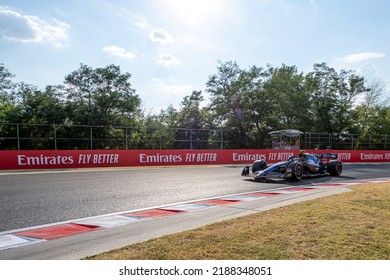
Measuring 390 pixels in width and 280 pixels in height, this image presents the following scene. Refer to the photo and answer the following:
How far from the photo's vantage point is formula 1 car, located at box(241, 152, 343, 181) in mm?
12422

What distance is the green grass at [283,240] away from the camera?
3.84m

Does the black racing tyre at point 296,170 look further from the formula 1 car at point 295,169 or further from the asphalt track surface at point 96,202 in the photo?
the asphalt track surface at point 96,202

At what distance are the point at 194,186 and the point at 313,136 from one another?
84.1 ft

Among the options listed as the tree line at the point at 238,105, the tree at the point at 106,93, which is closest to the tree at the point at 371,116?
the tree line at the point at 238,105

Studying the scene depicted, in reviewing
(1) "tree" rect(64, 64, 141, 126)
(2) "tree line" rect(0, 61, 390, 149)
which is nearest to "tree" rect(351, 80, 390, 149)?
(2) "tree line" rect(0, 61, 390, 149)

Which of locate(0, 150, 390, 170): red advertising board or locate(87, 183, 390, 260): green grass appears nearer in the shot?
locate(87, 183, 390, 260): green grass

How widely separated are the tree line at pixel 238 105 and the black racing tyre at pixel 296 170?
15.8m

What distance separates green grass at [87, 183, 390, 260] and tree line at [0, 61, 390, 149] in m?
23.1

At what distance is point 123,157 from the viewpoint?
19.9m

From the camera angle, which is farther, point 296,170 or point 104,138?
point 104,138

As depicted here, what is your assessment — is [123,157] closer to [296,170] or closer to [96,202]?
[296,170]

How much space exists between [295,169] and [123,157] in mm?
10719

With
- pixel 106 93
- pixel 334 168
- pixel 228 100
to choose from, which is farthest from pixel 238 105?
pixel 334 168

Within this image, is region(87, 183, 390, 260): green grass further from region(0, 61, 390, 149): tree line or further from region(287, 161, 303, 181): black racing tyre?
region(0, 61, 390, 149): tree line
